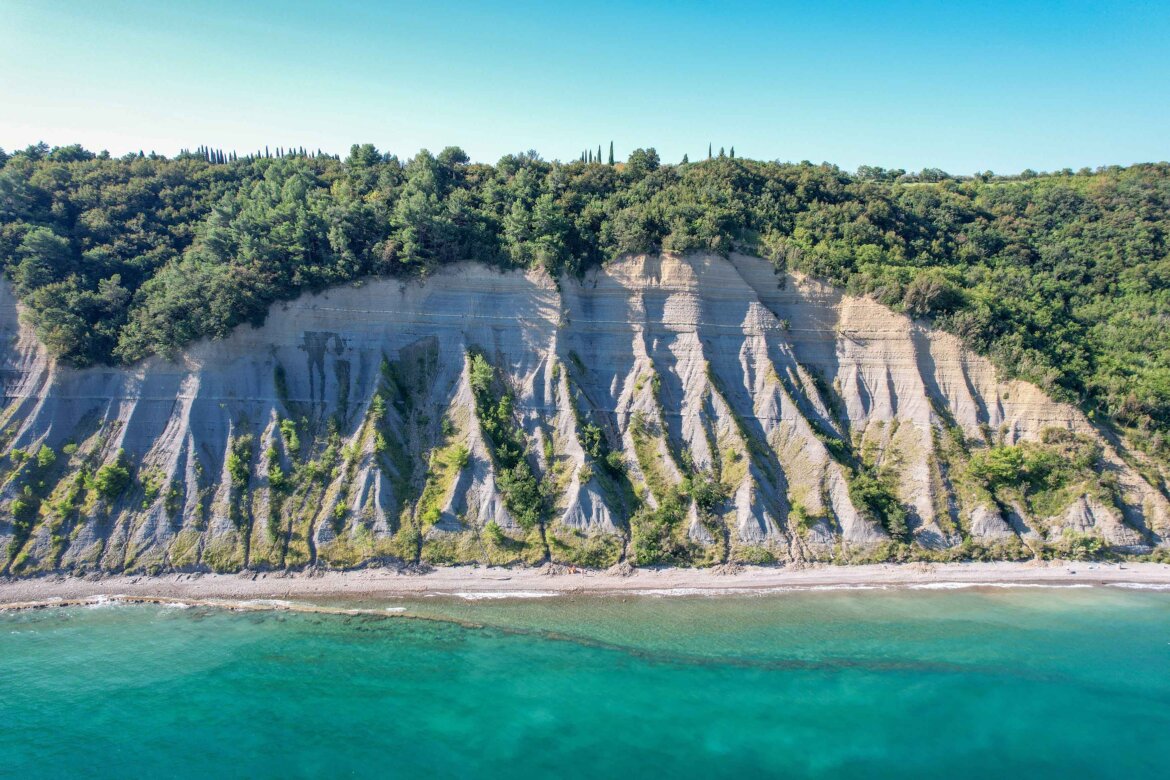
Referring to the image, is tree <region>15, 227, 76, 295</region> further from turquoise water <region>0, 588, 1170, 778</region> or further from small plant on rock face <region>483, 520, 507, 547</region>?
small plant on rock face <region>483, 520, 507, 547</region>

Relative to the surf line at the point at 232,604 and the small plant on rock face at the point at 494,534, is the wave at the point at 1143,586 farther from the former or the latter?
the surf line at the point at 232,604

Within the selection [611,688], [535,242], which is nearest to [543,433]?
[535,242]

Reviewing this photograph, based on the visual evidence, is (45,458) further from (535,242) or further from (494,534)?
(535,242)

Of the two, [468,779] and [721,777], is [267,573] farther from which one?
[721,777]

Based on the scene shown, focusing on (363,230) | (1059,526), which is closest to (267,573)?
(363,230)

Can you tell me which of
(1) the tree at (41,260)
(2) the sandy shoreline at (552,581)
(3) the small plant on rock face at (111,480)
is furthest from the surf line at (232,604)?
(1) the tree at (41,260)

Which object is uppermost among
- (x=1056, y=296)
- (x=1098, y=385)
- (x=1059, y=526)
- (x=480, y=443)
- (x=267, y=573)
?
(x=1056, y=296)
